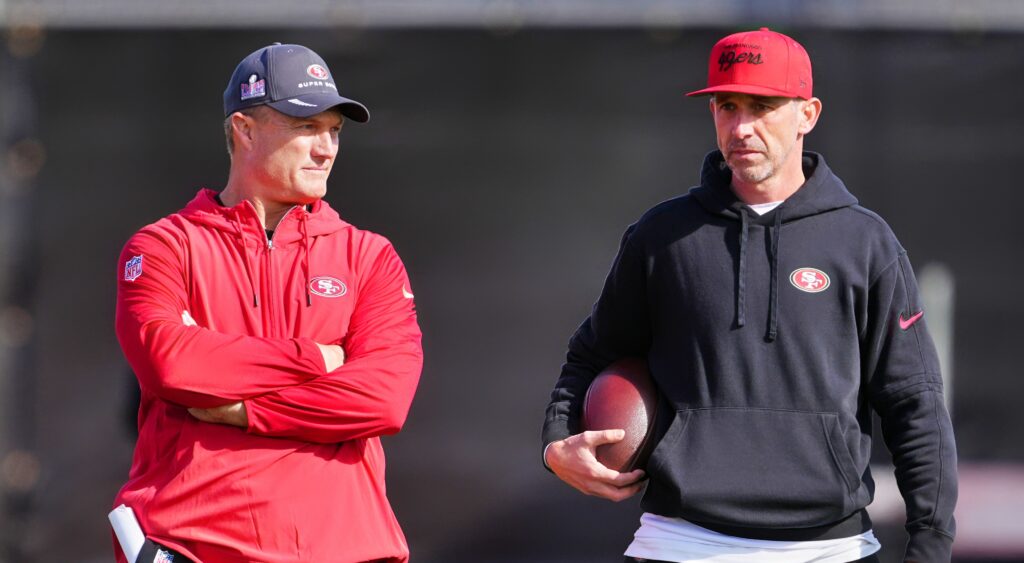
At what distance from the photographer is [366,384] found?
2812mm

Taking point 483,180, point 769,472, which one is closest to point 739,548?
point 769,472

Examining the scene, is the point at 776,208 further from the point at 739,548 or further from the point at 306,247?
the point at 306,247

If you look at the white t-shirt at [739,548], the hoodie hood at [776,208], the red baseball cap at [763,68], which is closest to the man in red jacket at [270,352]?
the white t-shirt at [739,548]

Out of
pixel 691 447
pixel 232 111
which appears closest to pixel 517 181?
pixel 232 111

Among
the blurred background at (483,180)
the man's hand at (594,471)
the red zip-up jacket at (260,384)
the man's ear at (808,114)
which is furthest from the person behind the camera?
the blurred background at (483,180)

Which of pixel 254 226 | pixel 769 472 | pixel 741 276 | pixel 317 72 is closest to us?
pixel 769 472

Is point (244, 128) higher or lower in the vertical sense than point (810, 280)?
higher

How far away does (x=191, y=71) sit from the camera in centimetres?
518

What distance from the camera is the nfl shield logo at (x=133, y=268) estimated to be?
2.84m

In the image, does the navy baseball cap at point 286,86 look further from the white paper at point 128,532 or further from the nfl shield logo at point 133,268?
the white paper at point 128,532

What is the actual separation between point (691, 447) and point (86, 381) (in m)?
3.11

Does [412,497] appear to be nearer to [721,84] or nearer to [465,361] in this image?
[465,361]

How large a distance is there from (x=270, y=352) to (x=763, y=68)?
120 centimetres

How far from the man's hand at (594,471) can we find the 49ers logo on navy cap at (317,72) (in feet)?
3.24
